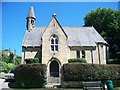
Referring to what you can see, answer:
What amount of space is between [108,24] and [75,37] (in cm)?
1311

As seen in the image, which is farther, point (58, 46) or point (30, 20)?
point (30, 20)

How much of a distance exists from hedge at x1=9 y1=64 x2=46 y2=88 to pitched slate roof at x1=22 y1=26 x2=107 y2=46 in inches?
255

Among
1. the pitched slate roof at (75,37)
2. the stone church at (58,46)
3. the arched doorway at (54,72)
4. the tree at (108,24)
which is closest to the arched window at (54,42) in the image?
the stone church at (58,46)

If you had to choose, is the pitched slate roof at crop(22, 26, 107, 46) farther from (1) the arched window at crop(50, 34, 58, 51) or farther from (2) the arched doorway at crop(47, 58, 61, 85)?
(2) the arched doorway at crop(47, 58, 61, 85)

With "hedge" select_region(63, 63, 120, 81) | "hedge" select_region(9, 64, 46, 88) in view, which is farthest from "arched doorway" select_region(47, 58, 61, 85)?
"hedge" select_region(9, 64, 46, 88)

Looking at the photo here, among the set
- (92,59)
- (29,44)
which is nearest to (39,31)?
(29,44)

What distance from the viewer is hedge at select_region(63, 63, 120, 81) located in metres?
25.4

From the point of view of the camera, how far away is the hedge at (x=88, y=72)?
2542 cm

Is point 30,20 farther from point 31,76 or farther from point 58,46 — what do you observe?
point 31,76

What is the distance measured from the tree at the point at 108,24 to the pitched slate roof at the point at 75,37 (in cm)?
694

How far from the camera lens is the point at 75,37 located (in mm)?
32688

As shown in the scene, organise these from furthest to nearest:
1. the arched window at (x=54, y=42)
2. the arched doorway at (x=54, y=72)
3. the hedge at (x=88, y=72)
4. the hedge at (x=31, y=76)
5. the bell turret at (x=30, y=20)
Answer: the bell turret at (x=30, y=20) → the arched window at (x=54, y=42) → the arched doorway at (x=54, y=72) → the hedge at (x=88, y=72) → the hedge at (x=31, y=76)

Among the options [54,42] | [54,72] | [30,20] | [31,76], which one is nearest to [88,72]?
[54,72]

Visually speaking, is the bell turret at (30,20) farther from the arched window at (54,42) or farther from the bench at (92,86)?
the bench at (92,86)
